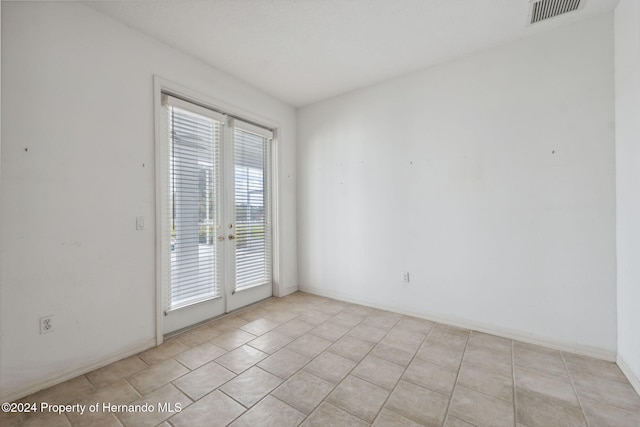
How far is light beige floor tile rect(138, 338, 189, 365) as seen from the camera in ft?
7.84

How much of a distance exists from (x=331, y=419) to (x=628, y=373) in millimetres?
2292

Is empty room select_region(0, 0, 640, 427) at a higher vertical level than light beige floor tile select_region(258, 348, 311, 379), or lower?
higher

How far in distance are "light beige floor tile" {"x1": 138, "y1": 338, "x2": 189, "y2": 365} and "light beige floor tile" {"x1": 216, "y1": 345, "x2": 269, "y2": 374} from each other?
1.55 ft

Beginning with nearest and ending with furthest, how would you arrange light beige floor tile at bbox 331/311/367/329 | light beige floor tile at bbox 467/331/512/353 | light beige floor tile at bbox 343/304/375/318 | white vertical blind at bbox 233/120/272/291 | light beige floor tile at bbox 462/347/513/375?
light beige floor tile at bbox 462/347/513/375 < light beige floor tile at bbox 467/331/512/353 < light beige floor tile at bbox 331/311/367/329 < light beige floor tile at bbox 343/304/375/318 < white vertical blind at bbox 233/120/272/291

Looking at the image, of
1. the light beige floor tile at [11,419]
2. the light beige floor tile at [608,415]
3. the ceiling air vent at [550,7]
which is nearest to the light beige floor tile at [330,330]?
the light beige floor tile at [608,415]

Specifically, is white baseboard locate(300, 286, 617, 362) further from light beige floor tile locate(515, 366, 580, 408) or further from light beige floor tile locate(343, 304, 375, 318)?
light beige floor tile locate(515, 366, 580, 408)

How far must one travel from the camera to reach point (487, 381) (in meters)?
2.04

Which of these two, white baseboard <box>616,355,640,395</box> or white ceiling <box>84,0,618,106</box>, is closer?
white baseboard <box>616,355,640,395</box>

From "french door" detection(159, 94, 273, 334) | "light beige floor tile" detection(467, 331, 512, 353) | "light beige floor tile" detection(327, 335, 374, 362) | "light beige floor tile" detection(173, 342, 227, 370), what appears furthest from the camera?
"french door" detection(159, 94, 273, 334)

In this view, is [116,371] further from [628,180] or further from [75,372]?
[628,180]

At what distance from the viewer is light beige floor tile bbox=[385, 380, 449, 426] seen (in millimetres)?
1689

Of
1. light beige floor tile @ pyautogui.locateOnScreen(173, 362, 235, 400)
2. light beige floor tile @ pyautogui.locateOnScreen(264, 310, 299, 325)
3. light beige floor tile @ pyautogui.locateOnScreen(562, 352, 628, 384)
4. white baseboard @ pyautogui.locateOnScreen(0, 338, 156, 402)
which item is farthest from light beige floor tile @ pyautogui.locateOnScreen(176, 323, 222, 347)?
light beige floor tile @ pyautogui.locateOnScreen(562, 352, 628, 384)

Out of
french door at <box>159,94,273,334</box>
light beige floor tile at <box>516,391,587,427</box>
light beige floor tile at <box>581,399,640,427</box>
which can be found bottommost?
light beige floor tile at <box>516,391,587,427</box>

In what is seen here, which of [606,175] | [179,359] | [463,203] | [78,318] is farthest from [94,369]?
[606,175]
